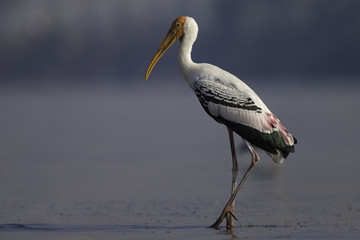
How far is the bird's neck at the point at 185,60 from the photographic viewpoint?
10.9m

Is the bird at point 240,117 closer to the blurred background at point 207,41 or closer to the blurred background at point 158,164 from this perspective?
the blurred background at point 158,164

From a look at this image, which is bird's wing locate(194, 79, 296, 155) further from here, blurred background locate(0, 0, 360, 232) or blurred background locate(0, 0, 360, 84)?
blurred background locate(0, 0, 360, 84)

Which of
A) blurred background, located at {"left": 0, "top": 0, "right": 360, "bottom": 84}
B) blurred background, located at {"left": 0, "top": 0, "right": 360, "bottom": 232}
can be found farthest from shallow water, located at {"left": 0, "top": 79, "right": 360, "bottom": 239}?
blurred background, located at {"left": 0, "top": 0, "right": 360, "bottom": 84}

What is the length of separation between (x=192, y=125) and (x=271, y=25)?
116 metres

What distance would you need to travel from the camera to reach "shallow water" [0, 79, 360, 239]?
1051 cm

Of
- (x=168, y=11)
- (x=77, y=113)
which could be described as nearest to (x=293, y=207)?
(x=77, y=113)

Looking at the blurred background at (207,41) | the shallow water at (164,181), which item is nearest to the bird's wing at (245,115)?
the shallow water at (164,181)

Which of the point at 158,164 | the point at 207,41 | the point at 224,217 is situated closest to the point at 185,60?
the point at 224,217

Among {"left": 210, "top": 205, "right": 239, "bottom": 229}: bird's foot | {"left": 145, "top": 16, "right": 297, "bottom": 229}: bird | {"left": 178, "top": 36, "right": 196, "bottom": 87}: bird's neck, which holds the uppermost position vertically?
{"left": 178, "top": 36, "right": 196, "bottom": 87}: bird's neck

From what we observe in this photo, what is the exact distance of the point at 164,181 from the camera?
14867 mm

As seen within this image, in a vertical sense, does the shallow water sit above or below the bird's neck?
below

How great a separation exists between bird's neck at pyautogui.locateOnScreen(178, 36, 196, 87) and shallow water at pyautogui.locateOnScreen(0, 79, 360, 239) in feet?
4.57

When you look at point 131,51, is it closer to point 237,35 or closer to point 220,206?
point 237,35

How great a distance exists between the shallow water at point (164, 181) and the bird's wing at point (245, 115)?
87cm
